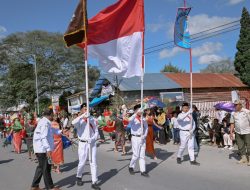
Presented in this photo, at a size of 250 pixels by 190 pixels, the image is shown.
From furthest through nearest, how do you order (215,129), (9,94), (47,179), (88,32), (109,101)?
(9,94) → (109,101) → (215,129) → (88,32) → (47,179)

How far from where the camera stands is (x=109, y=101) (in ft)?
116

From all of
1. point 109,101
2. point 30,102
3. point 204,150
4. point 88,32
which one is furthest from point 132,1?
point 30,102

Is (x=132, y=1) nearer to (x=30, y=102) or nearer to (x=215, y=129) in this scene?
(x=215, y=129)

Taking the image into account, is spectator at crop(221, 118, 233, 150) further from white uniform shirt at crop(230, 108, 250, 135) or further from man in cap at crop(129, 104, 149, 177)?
man in cap at crop(129, 104, 149, 177)

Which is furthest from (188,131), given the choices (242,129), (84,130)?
(84,130)

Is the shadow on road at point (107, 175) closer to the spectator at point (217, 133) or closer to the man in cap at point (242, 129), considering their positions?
the man in cap at point (242, 129)

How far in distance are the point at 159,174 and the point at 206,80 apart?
32570 millimetres

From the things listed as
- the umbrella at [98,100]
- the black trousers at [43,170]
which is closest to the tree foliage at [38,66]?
the umbrella at [98,100]

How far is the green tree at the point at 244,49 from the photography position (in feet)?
88.2

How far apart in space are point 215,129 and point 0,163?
8.39 meters

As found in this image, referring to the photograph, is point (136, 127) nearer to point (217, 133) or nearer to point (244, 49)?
point (217, 133)

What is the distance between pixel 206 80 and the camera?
40.2 metres

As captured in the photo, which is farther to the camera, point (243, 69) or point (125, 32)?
point (243, 69)

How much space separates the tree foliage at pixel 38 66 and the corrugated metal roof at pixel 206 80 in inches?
568
